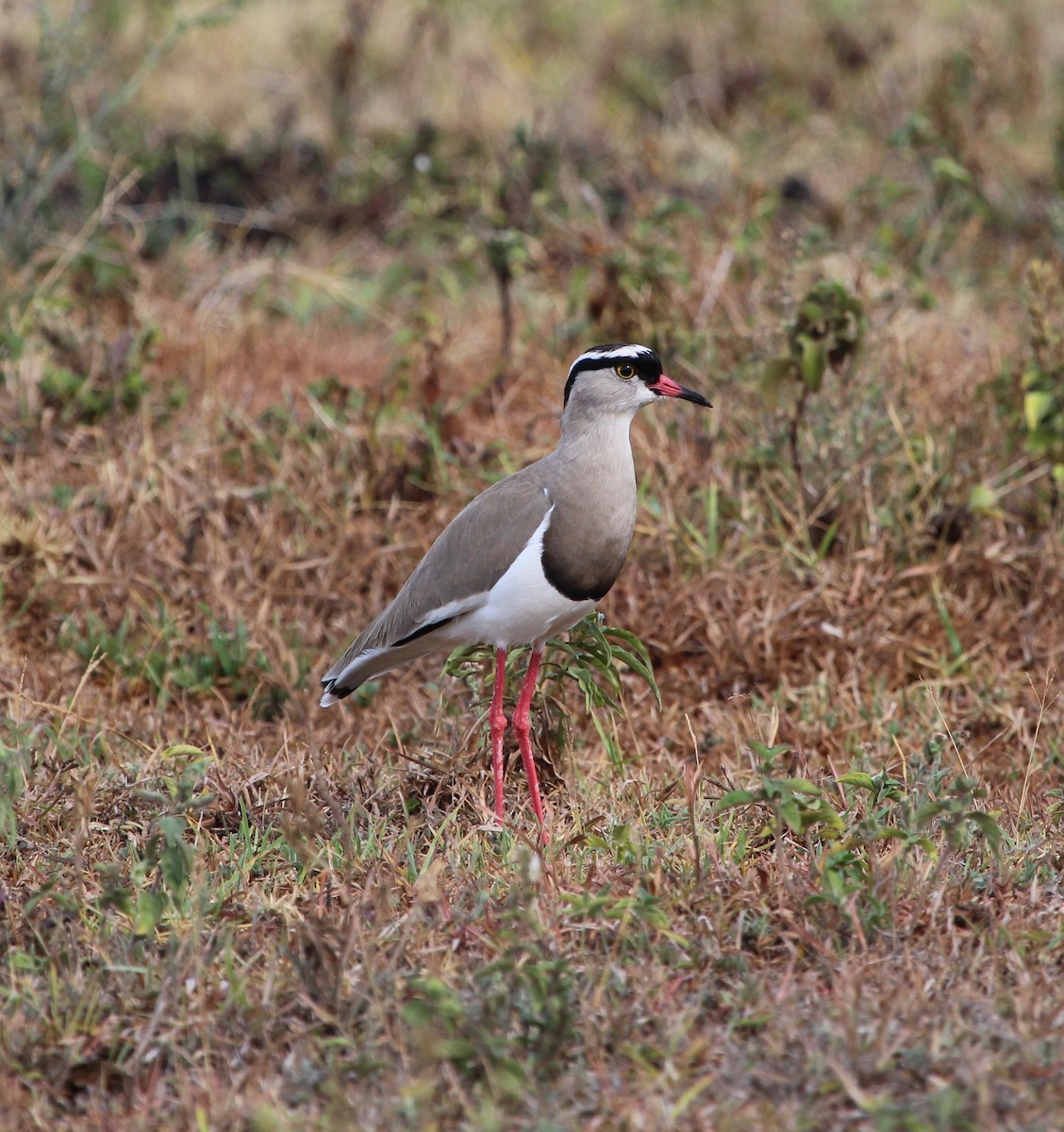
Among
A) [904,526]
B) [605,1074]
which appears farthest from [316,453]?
[605,1074]

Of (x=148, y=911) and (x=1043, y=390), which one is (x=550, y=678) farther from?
(x=1043, y=390)

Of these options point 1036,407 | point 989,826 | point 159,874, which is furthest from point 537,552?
point 1036,407

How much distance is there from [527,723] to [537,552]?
0.48 metres

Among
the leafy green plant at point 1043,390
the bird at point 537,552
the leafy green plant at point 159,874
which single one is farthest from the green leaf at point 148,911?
the leafy green plant at point 1043,390

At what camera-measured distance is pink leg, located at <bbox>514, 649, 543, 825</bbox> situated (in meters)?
3.87

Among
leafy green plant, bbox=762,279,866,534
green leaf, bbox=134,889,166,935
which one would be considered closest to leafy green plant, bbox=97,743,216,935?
green leaf, bbox=134,889,166,935

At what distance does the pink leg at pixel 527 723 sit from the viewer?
387 centimetres

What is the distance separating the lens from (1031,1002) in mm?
2783

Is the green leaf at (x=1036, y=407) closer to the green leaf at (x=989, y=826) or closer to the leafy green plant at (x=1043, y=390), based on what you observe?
the leafy green plant at (x=1043, y=390)

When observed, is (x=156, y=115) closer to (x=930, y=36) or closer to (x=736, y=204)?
(x=736, y=204)

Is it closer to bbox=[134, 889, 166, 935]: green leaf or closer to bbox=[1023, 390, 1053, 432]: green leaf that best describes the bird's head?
bbox=[1023, 390, 1053, 432]: green leaf

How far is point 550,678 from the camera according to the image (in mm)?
4227

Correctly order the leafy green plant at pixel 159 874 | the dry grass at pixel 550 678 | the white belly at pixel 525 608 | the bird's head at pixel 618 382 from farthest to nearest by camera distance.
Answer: the bird's head at pixel 618 382, the white belly at pixel 525 608, the leafy green plant at pixel 159 874, the dry grass at pixel 550 678

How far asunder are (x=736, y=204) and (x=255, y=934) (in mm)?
4701
